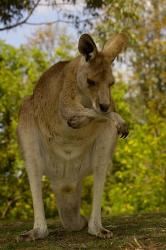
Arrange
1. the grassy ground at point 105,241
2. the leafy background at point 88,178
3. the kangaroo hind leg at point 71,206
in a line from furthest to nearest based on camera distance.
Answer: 1. the leafy background at point 88,178
2. the kangaroo hind leg at point 71,206
3. the grassy ground at point 105,241

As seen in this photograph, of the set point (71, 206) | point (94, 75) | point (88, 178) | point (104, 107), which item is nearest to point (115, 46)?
point (94, 75)

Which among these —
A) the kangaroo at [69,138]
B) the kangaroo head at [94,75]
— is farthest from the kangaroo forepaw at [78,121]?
the kangaroo head at [94,75]

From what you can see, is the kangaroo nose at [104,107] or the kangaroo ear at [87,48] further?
the kangaroo ear at [87,48]

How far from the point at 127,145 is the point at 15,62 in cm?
325

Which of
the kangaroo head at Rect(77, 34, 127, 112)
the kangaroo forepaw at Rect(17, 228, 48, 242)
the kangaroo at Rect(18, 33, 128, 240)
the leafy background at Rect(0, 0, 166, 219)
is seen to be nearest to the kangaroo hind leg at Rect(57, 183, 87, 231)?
the kangaroo at Rect(18, 33, 128, 240)

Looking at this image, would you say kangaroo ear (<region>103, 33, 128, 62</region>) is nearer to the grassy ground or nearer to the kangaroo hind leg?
the kangaroo hind leg

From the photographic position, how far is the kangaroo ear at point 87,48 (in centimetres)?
377

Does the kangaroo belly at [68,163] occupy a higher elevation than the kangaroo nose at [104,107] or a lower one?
lower

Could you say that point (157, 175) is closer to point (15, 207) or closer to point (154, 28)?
point (15, 207)

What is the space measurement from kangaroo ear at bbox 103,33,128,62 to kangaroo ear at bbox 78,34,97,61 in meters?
0.13

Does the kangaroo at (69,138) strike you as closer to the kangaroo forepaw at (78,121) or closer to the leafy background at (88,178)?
the kangaroo forepaw at (78,121)

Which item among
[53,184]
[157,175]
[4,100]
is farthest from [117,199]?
[53,184]

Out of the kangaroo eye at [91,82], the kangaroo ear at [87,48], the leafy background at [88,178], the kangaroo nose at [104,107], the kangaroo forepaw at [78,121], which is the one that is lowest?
the leafy background at [88,178]

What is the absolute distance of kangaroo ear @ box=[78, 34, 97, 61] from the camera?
3771 mm
